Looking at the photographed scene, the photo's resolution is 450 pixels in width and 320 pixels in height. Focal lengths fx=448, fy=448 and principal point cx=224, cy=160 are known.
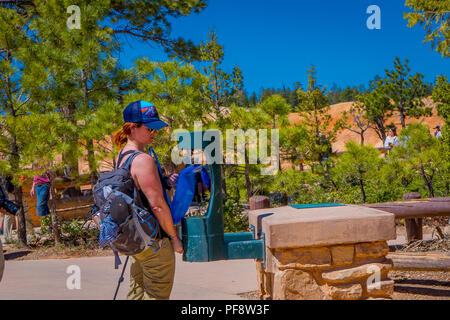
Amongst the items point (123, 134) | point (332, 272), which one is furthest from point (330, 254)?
point (123, 134)

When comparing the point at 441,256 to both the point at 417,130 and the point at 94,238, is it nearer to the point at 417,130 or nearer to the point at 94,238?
the point at 417,130

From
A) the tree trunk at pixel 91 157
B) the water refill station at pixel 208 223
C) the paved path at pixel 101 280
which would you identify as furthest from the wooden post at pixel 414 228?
the tree trunk at pixel 91 157

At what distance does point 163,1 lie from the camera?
10.4 metres

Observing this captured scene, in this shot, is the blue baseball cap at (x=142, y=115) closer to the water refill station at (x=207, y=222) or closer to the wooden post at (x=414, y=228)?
the water refill station at (x=207, y=222)

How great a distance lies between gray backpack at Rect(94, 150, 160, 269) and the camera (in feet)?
7.70

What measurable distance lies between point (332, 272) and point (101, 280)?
2901 mm

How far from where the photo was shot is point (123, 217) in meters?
2.34

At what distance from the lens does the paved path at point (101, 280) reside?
417 cm

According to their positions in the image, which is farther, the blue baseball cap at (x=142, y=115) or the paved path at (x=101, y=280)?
the paved path at (x=101, y=280)

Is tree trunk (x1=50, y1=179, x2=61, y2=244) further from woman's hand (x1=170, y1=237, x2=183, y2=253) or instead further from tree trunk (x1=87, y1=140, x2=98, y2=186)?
woman's hand (x1=170, y1=237, x2=183, y2=253)

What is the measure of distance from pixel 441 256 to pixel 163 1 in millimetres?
8571

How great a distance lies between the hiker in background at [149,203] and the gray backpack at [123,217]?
6 cm

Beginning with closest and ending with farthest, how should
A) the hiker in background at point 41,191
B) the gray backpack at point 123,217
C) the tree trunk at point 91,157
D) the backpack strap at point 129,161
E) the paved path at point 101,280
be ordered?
the gray backpack at point 123,217, the backpack strap at point 129,161, the paved path at point 101,280, the tree trunk at point 91,157, the hiker in background at point 41,191

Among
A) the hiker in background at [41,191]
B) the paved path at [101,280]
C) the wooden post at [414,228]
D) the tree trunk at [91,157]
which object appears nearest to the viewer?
the paved path at [101,280]
